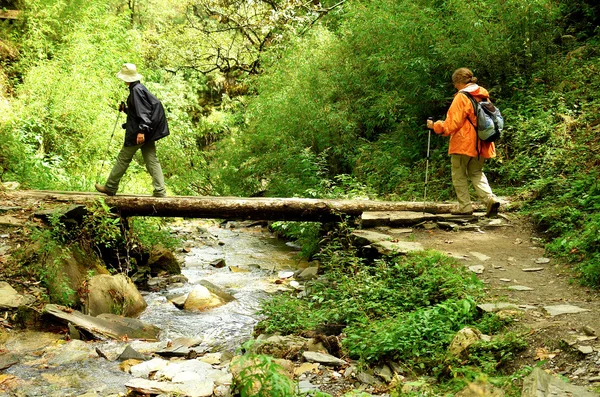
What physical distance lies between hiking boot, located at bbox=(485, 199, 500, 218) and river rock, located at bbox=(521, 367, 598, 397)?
510 cm

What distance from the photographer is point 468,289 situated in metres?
5.63

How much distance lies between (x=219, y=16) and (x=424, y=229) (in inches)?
653

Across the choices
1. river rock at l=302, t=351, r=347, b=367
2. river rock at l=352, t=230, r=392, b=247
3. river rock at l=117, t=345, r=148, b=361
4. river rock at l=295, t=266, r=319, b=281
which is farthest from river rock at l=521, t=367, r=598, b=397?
river rock at l=295, t=266, r=319, b=281

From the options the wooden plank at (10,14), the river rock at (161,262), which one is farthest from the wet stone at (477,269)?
the wooden plank at (10,14)

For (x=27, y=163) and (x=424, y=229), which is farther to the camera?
(x=27, y=163)

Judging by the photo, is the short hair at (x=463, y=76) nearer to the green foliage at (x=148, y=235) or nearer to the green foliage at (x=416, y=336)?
the green foliage at (x=416, y=336)

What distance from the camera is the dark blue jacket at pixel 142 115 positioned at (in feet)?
27.7

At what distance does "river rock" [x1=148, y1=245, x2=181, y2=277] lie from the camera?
1040cm

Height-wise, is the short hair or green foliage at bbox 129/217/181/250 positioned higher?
the short hair

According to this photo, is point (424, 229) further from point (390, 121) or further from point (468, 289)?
point (390, 121)

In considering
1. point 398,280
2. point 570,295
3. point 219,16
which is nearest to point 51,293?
point 398,280

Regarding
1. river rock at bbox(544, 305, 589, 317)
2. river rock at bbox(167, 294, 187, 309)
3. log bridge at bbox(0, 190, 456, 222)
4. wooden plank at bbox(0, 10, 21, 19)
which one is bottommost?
river rock at bbox(167, 294, 187, 309)

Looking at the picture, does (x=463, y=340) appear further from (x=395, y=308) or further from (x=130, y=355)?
(x=130, y=355)

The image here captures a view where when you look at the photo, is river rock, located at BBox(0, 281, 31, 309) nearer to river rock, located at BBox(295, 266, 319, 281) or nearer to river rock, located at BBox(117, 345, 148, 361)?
river rock, located at BBox(117, 345, 148, 361)
